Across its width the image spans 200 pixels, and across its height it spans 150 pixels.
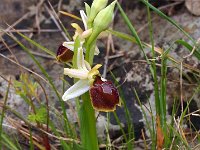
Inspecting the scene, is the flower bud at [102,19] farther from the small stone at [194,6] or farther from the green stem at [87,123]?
the small stone at [194,6]

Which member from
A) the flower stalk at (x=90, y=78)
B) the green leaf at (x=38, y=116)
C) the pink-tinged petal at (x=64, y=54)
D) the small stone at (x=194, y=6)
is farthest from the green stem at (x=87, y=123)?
the small stone at (x=194, y=6)

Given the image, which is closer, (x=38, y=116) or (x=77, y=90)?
(x=77, y=90)

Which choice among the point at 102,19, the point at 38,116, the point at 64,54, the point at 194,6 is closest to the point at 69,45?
the point at 64,54

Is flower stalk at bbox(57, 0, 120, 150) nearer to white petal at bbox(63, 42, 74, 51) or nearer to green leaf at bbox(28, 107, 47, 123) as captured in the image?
white petal at bbox(63, 42, 74, 51)

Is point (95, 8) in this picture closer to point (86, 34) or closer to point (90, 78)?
point (86, 34)

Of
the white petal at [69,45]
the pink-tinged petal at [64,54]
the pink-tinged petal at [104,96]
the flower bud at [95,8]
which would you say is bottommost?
the pink-tinged petal at [104,96]

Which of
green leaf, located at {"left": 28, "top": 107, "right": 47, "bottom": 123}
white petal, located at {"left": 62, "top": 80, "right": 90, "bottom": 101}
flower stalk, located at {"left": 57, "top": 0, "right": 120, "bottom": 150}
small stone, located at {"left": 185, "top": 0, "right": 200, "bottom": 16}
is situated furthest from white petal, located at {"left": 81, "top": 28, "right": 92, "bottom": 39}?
small stone, located at {"left": 185, "top": 0, "right": 200, "bottom": 16}
